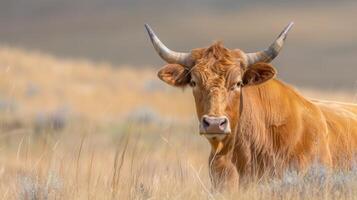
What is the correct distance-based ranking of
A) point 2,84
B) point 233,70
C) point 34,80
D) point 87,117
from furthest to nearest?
point 34,80 < point 2,84 < point 87,117 < point 233,70

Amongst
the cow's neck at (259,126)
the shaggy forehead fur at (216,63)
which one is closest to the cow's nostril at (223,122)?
the shaggy forehead fur at (216,63)

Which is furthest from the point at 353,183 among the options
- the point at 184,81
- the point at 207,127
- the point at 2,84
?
the point at 2,84

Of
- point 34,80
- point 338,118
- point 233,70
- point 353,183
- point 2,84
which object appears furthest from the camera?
point 34,80

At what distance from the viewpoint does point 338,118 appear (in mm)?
11367

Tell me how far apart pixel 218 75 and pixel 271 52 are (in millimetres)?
677

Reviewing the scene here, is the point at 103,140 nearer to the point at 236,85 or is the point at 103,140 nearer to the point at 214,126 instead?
the point at 236,85

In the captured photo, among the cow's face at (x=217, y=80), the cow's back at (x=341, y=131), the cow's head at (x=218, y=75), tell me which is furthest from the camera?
the cow's back at (x=341, y=131)

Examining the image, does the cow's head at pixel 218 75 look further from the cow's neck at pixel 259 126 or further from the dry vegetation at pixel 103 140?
the dry vegetation at pixel 103 140

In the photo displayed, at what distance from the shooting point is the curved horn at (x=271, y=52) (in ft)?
33.4

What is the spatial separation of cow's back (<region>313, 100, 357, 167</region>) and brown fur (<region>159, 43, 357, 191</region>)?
0.01m

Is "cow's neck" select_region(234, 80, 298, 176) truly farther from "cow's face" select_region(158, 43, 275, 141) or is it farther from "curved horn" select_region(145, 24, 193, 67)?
"curved horn" select_region(145, 24, 193, 67)

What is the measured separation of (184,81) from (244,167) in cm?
102

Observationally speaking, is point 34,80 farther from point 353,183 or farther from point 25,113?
point 353,183

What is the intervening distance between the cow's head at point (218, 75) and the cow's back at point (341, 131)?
44.5 inches
